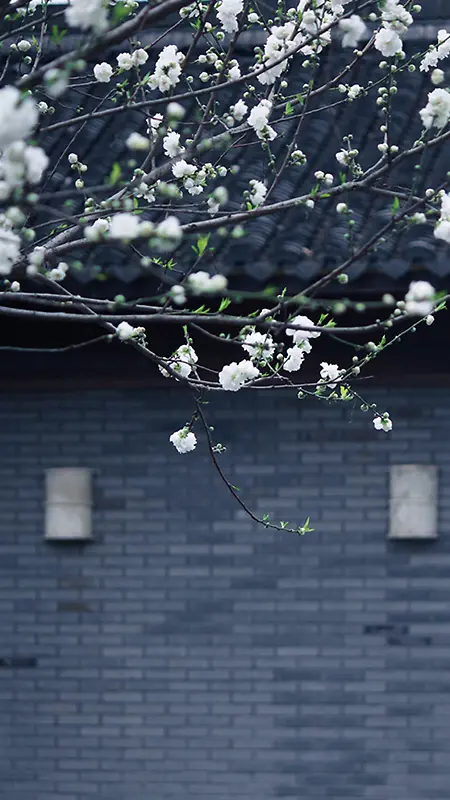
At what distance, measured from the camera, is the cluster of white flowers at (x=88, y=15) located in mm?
2236

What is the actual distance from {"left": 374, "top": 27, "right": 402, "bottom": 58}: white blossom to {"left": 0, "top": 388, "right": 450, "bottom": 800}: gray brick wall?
6.70 ft

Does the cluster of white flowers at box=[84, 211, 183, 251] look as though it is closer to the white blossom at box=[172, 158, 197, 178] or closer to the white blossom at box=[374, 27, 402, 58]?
the white blossom at box=[172, 158, 197, 178]

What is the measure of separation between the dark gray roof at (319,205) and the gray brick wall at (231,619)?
2.94 ft

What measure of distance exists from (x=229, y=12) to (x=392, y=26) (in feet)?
1.86

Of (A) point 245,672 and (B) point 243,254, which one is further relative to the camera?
(A) point 245,672

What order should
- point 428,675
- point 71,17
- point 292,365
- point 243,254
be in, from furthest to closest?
point 428,675, point 243,254, point 292,365, point 71,17

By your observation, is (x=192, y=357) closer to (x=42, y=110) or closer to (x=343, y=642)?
(x=42, y=110)

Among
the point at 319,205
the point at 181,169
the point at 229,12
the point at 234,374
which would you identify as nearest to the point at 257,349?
the point at 234,374

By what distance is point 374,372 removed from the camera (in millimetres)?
5090

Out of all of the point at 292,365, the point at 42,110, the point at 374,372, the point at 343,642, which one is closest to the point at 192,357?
the point at 292,365

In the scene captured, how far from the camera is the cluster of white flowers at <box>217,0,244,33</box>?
3.52 metres

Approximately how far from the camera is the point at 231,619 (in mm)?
5156

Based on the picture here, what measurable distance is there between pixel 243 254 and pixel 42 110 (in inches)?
38.5

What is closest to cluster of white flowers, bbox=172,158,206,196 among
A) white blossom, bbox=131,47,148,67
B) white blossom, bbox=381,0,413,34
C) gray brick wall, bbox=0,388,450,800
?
white blossom, bbox=131,47,148,67
